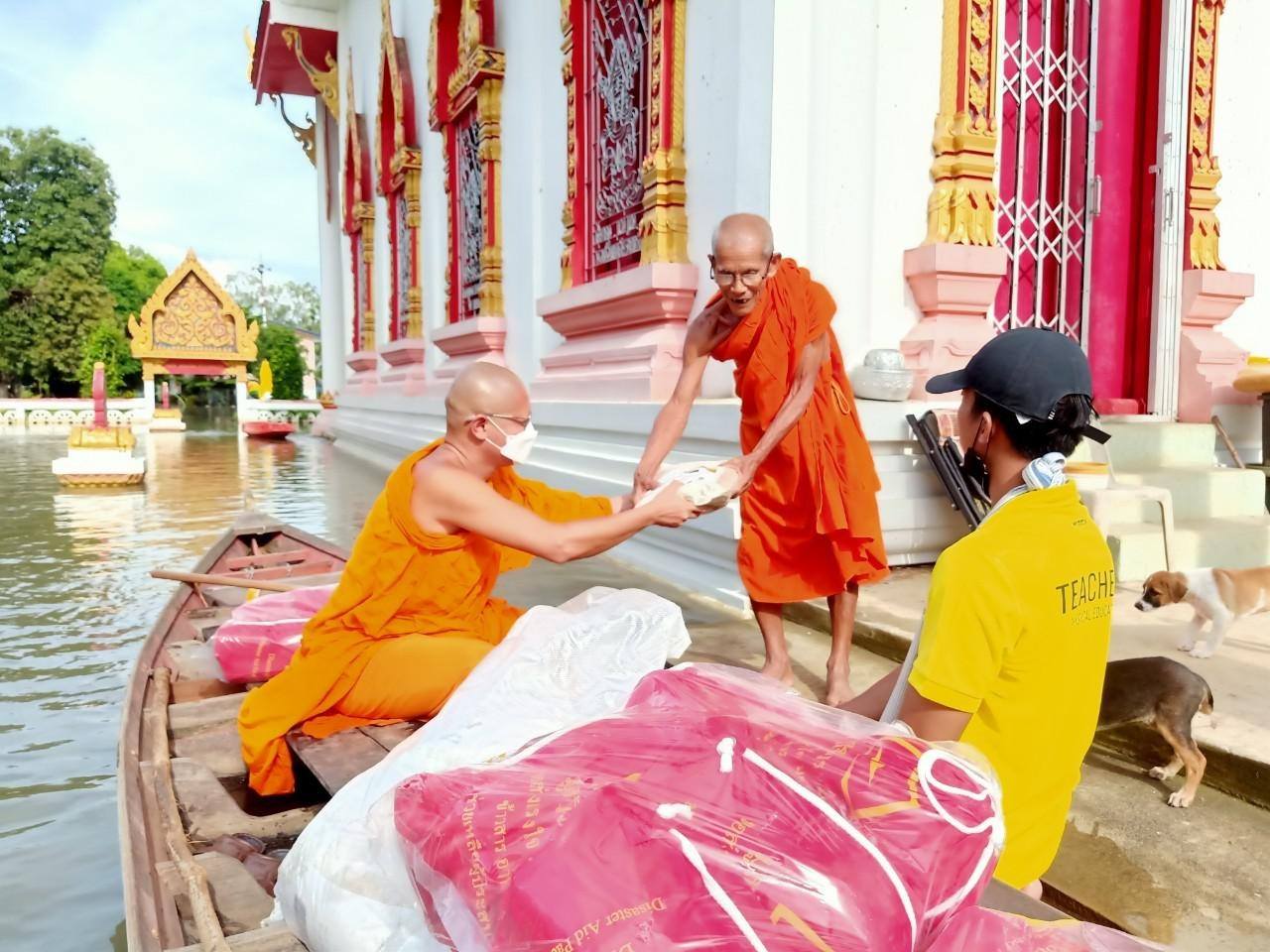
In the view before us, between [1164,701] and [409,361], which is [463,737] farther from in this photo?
[409,361]

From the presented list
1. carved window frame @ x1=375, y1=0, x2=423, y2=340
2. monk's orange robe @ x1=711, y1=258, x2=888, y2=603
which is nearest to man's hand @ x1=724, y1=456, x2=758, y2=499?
monk's orange robe @ x1=711, y1=258, x2=888, y2=603

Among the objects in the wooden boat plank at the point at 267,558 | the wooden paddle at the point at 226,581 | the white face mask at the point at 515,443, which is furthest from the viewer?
the wooden boat plank at the point at 267,558

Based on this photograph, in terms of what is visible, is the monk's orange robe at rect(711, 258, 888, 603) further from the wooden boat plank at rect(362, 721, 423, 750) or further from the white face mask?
the wooden boat plank at rect(362, 721, 423, 750)

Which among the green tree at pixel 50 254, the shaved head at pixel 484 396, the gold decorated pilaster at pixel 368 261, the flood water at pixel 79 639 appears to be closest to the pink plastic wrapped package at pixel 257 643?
the flood water at pixel 79 639

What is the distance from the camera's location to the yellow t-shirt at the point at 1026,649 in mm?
1298

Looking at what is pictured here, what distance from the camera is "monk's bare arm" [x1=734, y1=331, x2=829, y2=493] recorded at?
9.34ft

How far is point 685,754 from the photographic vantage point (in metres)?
1.17

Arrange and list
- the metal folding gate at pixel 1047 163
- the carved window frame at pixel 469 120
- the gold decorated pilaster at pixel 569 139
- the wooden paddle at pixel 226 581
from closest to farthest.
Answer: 1. the wooden paddle at pixel 226 581
2. the metal folding gate at pixel 1047 163
3. the gold decorated pilaster at pixel 569 139
4. the carved window frame at pixel 469 120

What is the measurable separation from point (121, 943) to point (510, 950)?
1.49 m

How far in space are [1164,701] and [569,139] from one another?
5145 millimetres

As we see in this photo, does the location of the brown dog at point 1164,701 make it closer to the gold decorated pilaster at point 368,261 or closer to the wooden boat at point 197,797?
the wooden boat at point 197,797

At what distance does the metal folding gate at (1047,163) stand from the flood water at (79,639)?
170 inches

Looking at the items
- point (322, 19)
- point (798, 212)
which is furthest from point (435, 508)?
point (322, 19)

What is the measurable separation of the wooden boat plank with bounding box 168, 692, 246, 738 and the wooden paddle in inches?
33.7
